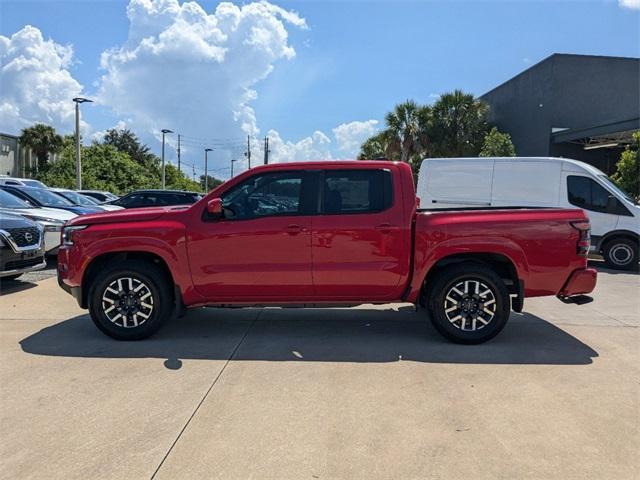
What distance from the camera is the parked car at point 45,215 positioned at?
9586mm

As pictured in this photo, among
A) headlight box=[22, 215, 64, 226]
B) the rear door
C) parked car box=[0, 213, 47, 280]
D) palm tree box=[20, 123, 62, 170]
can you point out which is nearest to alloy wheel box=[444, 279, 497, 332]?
the rear door

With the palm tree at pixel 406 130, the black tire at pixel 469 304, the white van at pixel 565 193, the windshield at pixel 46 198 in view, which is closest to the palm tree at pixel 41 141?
the palm tree at pixel 406 130

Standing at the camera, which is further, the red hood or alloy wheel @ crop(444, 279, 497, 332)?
the red hood

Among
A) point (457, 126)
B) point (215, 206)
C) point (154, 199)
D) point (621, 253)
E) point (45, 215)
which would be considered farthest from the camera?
point (457, 126)

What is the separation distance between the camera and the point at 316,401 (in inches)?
151

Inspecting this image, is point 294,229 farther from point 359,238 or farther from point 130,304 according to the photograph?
point 130,304

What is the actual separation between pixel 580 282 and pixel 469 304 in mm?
1166

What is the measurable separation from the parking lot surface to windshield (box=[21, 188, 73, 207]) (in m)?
6.44

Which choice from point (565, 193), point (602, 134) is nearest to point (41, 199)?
point (565, 193)

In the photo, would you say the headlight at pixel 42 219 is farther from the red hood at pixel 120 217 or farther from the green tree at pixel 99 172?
the green tree at pixel 99 172

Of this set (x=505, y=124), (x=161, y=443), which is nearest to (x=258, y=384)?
(x=161, y=443)

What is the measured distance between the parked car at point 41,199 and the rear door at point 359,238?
306 inches

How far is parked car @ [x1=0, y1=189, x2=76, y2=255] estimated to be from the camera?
31.4 feet

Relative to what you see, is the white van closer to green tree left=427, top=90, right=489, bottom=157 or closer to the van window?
the van window
